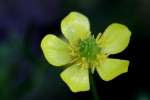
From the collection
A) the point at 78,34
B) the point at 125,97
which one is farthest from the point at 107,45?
the point at 125,97

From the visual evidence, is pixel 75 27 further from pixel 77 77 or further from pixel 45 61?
pixel 45 61

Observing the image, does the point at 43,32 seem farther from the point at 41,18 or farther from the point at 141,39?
the point at 141,39

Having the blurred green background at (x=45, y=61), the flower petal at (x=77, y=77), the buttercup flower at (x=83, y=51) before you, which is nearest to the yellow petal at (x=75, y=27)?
the buttercup flower at (x=83, y=51)

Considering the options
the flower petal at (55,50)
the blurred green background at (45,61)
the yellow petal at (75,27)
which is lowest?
the blurred green background at (45,61)

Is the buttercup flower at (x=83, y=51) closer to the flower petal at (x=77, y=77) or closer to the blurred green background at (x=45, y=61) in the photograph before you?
the flower petal at (x=77, y=77)

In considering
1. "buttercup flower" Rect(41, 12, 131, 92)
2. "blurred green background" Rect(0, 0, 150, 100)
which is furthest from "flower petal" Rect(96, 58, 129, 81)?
"blurred green background" Rect(0, 0, 150, 100)

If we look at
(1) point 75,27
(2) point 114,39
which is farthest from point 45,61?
(2) point 114,39
